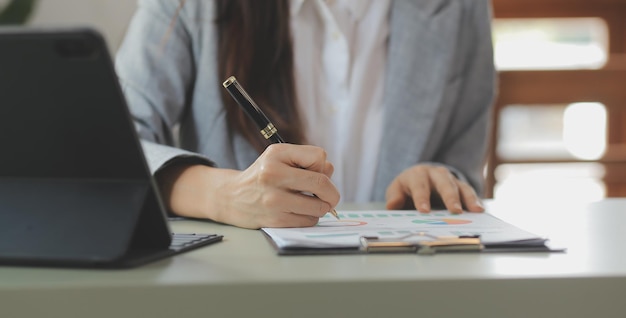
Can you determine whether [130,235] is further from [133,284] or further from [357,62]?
[357,62]

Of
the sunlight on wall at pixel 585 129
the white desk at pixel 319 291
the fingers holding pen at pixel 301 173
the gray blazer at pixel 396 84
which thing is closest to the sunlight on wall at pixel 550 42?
the sunlight on wall at pixel 585 129

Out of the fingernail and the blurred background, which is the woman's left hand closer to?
the fingernail

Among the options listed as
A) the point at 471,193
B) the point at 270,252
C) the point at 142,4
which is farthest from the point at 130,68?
the point at 270,252

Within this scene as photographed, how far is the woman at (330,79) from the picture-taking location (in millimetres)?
1196

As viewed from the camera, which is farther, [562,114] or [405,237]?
[562,114]

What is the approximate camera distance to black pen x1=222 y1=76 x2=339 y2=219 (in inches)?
28.3

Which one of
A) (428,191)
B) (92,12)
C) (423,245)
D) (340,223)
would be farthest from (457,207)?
(92,12)

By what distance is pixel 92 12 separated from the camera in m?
2.39

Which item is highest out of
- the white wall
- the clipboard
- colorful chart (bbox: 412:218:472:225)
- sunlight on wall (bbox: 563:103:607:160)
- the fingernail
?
the white wall

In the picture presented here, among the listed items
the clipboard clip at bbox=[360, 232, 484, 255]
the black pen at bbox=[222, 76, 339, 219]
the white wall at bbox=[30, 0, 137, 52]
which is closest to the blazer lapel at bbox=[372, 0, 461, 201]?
the black pen at bbox=[222, 76, 339, 219]

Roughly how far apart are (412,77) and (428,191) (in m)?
0.40

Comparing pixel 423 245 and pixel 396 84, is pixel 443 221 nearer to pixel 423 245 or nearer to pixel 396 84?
pixel 423 245

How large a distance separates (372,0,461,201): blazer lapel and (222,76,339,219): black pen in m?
0.50

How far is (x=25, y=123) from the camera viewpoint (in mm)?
539
